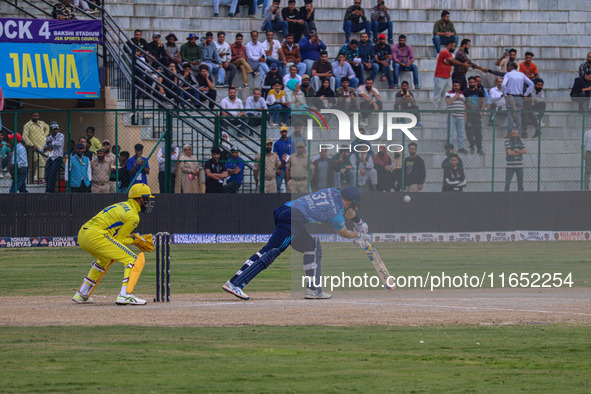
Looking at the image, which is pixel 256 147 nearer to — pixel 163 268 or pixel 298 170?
pixel 298 170

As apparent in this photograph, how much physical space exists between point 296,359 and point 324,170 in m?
11.7

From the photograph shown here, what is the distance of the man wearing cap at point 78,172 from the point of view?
82.6 ft

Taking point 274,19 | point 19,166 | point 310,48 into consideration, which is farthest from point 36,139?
point 274,19

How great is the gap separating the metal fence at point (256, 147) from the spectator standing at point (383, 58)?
6456 mm

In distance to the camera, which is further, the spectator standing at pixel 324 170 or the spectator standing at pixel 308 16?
the spectator standing at pixel 308 16

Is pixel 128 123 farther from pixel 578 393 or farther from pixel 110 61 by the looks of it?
pixel 578 393

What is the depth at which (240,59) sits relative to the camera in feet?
99.6

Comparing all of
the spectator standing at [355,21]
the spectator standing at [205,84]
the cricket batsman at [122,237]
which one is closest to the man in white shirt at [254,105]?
the spectator standing at [205,84]

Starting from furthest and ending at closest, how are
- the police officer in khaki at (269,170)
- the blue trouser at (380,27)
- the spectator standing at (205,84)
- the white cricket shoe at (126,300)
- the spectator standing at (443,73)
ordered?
the blue trouser at (380,27) < the spectator standing at (443,73) < the spectator standing at (205,84) < the police officer in khaki at (269,170) < the white cricket shoe at (126,300)

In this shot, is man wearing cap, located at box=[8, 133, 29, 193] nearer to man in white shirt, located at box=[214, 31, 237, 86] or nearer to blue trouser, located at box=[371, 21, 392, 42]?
man in white shirt, located at box=[214, 31, 237, 86]

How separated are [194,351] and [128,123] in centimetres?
1591

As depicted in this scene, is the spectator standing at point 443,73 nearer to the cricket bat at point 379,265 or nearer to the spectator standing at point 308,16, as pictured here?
the spectator standing at point 308,16

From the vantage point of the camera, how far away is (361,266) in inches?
707

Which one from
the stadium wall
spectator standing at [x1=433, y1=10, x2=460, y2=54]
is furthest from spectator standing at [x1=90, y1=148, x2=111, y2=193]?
spectator standing at [x1=433, y1=10, x2=460, y2=54]
